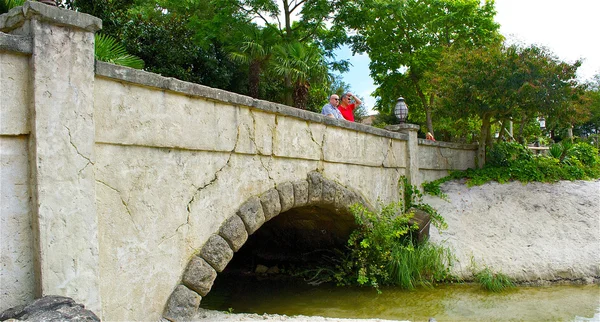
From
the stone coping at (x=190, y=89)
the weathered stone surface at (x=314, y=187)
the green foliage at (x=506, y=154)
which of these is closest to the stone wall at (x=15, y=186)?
the stone coping at (x=190, y=89)

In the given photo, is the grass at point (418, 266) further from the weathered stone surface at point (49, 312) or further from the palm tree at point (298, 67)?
the palm tree at point (298, 67)

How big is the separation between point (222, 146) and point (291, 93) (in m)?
12.1

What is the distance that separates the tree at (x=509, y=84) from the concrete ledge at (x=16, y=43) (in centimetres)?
983

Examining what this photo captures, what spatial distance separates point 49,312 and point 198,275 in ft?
5.82

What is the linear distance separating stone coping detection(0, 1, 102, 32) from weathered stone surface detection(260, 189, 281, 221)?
270 centimetres

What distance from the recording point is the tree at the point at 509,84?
35.8ft

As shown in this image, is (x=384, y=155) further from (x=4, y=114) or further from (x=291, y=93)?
(x=291, y=93)

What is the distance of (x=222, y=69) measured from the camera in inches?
670

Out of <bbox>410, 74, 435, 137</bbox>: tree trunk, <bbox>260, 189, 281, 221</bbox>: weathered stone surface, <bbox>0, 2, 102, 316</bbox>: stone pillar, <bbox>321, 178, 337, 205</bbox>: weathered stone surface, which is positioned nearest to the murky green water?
<bbox>321, 178, 337, 205</bbox>: weathered stone surface

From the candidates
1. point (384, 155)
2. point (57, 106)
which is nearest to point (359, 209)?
point (384, 155)

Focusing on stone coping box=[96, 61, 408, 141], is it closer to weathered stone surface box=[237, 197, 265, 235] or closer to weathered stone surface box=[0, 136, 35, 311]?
weathered stone surface box=[0, 136, 35, 311]

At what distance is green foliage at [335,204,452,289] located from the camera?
7.99m

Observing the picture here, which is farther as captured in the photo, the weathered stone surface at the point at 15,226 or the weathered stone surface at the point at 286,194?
the weathered stone surface at the point at 286,194

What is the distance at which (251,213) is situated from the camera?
5.36 meters
